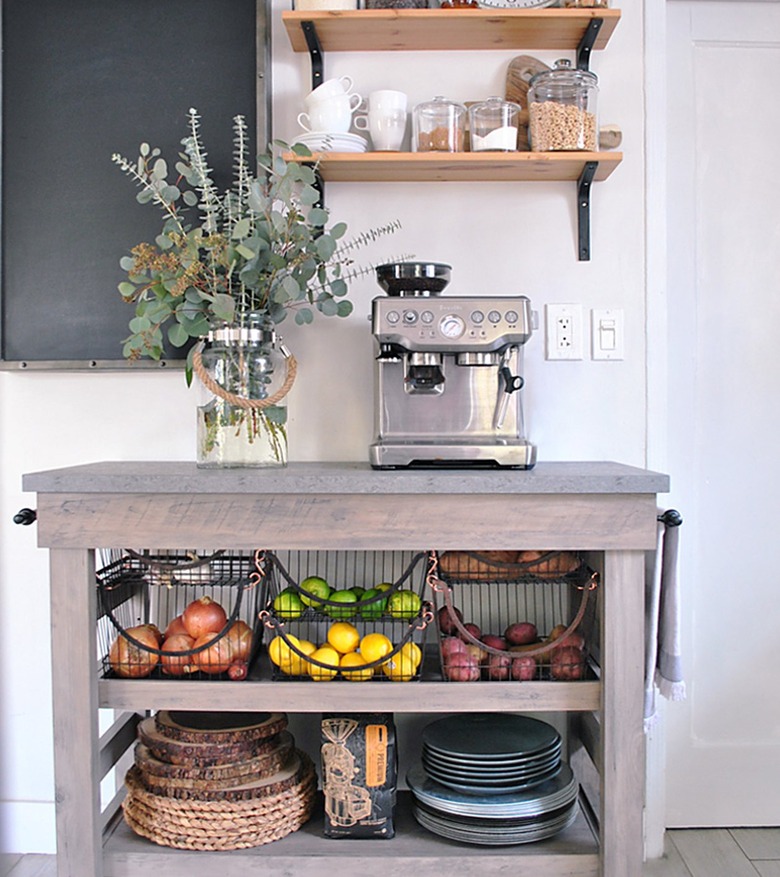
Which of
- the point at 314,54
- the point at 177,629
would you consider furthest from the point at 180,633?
the point at 314,54

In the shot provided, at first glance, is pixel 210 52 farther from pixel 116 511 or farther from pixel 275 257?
pixel 116 511

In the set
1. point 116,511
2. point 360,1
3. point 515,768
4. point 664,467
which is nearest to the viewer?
point 116,511

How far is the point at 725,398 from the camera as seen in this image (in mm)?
2111

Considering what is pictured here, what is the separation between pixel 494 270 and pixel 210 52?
807 mm

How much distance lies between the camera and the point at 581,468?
170cm

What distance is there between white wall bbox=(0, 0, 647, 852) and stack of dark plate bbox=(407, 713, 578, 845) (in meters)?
0.65

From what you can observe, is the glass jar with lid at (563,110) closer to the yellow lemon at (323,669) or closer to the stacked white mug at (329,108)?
the stacked white mug at (329,108)

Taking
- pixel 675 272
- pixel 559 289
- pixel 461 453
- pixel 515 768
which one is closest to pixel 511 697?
pixel 515 768

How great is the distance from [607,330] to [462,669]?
Result: 844 millimetres

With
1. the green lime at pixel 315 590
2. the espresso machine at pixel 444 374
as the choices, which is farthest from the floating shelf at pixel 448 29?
the green lime at pixel 315 590

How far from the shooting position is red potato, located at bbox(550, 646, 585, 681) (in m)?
1.63

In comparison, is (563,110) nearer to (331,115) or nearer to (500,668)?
(331,115)

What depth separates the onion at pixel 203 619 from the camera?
1661 mm

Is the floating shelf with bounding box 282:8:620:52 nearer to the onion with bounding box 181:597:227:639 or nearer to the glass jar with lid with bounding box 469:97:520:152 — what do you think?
the glass jar with lid with bounding box 469:97:520:152
